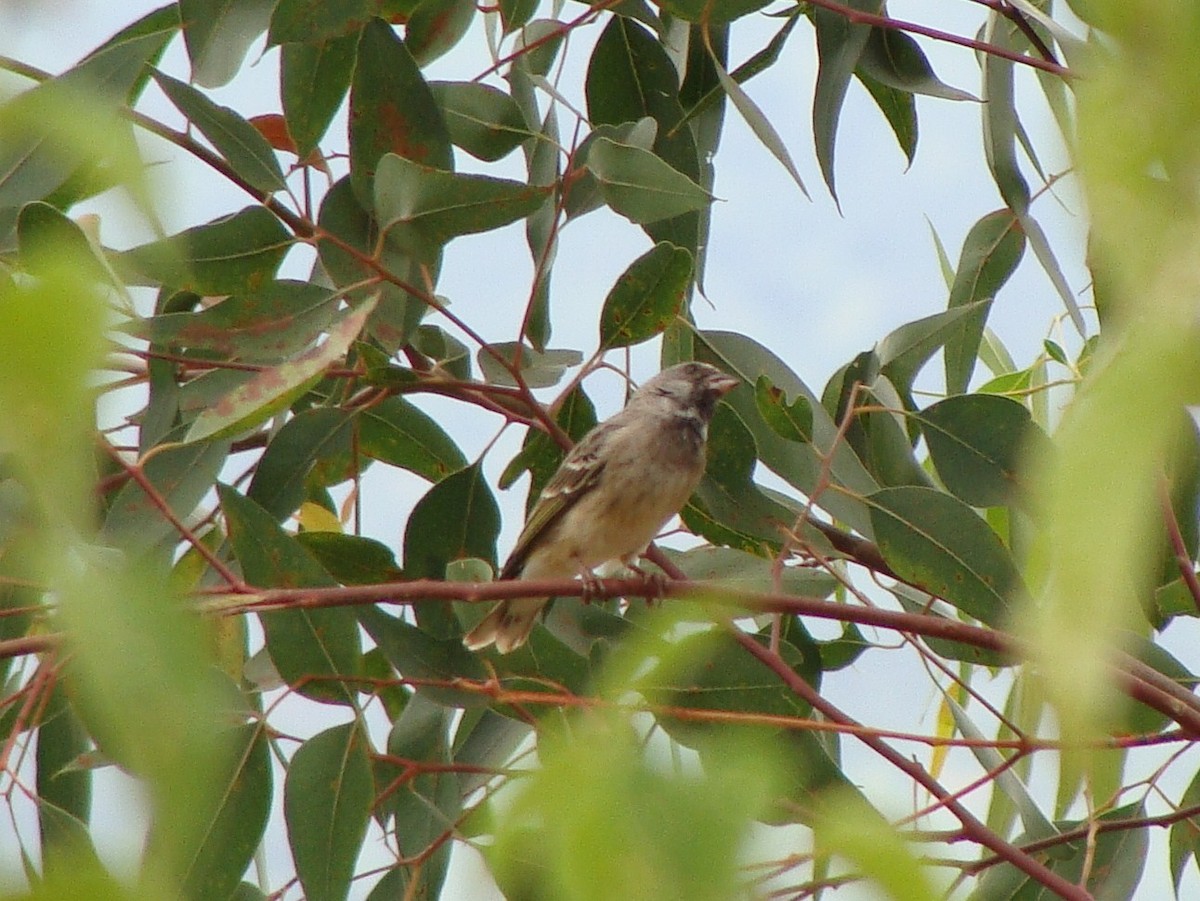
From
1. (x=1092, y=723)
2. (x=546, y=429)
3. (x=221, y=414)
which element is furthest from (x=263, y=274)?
(x=1092, y=723)

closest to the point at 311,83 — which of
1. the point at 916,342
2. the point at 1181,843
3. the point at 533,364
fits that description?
the point at 533,364

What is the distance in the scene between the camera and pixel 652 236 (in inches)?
144

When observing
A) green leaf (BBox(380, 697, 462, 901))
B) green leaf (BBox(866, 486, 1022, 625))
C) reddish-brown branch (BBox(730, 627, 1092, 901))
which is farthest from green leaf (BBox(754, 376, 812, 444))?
green leaf (BBox(380, 697, 462, 901))

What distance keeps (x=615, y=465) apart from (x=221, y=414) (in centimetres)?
228

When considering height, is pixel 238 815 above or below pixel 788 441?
below

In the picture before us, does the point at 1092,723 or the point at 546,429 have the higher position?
the point at 546,429

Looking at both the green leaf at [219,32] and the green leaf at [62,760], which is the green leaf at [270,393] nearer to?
the green leaf at [219,32]

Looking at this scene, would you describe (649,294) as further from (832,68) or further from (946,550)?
(946,550)

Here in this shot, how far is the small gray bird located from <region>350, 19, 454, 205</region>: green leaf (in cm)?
105

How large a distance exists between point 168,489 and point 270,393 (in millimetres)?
905

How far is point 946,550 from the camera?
2924 mm

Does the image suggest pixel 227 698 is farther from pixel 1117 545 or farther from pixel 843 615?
pixel 1117 545

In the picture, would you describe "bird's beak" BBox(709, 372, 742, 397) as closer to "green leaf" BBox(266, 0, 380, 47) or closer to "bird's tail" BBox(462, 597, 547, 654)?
"bird's tail" BBox(462, 597, 547, 654)

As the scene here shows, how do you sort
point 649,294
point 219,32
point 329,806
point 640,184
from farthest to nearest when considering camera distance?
point 649,294, point 219,32, point 640,184, point 329,806
